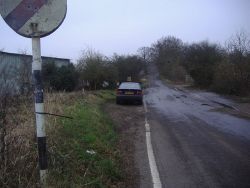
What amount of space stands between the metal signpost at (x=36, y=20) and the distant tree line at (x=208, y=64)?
93.9ft

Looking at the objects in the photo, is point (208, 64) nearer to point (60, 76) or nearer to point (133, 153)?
point (60, 76)

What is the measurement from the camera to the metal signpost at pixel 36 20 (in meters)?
4.52

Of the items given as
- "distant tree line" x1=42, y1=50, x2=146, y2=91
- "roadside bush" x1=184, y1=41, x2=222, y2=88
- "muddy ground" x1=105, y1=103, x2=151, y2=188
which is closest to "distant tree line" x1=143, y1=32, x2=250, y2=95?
"roadside bush" x1=184, y1=41, x2=222, y2=88

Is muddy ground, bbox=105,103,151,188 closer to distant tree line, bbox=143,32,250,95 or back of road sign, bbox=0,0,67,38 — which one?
back of road sign, bbox=0,0,67,38

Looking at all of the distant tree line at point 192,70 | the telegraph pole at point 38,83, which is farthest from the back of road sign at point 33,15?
the distant tree line at point 192,70

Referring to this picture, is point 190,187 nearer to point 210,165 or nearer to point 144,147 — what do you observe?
point 210,165

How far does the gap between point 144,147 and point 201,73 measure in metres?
42.6

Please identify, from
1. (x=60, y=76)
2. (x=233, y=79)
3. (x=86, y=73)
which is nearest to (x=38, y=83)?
(x=60, y=76)

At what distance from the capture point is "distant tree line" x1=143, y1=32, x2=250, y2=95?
32.6m

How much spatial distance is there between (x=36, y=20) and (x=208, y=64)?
152ft

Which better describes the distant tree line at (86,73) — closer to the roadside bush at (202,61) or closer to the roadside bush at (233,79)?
the roadside bush at (233,79)

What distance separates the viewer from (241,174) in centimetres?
663

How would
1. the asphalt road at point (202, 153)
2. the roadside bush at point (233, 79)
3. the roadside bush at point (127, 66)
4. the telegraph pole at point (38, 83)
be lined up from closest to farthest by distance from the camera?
the telegraph pole at point (38, 83) < the asphalt road at point (202, 153) < the roadside bush at point (233, 79) < the roadside bush at point (127, 66)

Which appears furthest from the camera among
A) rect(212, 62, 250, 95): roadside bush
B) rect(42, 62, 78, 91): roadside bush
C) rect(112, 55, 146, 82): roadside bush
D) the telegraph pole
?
rect(112, 55, 146, 82): roadside bush
